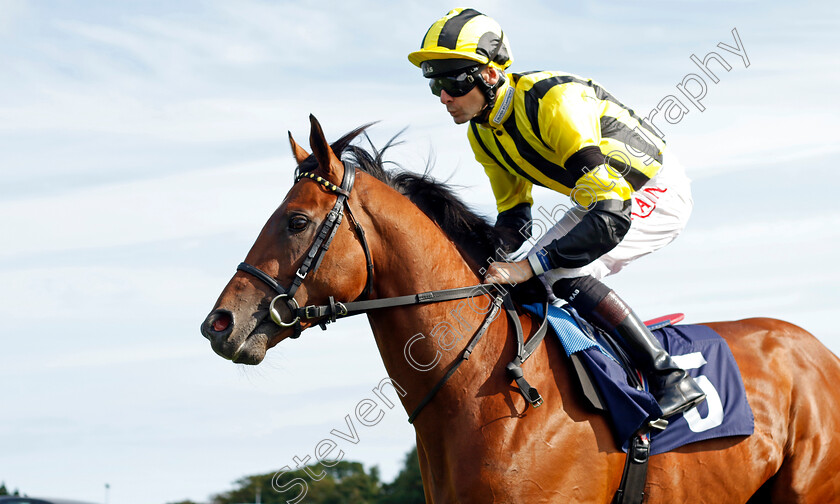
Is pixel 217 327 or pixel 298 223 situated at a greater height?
pixel 298 223

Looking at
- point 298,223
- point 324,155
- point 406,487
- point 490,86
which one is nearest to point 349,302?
point 298,223

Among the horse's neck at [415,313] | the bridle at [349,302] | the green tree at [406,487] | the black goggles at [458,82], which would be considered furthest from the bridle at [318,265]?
the green tree at [406,487]

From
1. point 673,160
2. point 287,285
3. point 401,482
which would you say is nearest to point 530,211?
point 673,160

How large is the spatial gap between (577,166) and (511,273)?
25.9 inches

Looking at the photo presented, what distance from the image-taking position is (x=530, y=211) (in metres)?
5.50

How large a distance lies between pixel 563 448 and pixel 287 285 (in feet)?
5.03

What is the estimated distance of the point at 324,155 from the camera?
4223 mm

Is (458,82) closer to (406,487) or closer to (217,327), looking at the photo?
(217,327)

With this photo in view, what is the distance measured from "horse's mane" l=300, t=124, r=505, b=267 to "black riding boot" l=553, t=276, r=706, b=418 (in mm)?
490

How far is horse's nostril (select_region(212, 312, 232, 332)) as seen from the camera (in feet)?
12.8

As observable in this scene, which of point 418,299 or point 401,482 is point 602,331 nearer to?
point 418,299

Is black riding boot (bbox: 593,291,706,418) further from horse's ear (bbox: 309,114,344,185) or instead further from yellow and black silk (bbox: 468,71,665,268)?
horse's ear (bbox: 309,114,344,185)

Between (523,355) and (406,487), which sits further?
(406,487)

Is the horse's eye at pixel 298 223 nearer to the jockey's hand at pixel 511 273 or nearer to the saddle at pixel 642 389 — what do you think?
the jockey's hand at pixel 511 273
